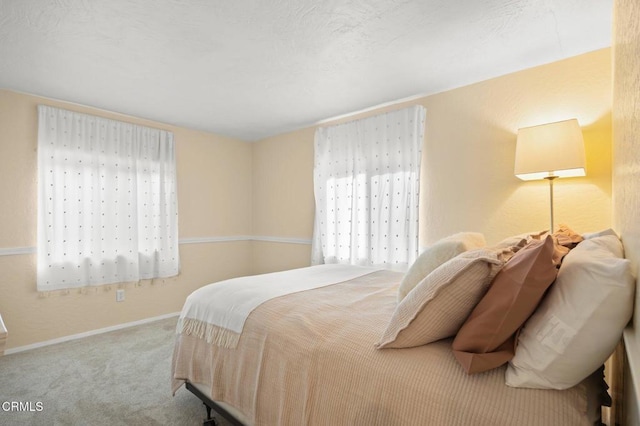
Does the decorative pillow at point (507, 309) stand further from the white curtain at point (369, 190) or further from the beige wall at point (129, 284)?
the beige wall at point (129, 284)

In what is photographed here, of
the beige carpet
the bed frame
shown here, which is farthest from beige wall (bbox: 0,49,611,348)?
the bed frame

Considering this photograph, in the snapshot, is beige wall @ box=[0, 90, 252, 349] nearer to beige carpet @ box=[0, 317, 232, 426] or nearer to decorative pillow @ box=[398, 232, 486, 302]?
beige carpet @ box=[0, 317, 232, 426]

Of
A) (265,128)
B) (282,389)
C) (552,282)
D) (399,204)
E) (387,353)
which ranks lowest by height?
(282,389)

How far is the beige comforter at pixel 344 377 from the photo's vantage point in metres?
0.90

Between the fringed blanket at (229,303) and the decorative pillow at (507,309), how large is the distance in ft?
3.48

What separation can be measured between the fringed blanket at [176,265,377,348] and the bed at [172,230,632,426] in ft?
0.04

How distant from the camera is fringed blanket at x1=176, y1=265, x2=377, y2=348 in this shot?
1642 millimetres

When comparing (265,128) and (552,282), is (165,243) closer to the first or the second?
(265,128)

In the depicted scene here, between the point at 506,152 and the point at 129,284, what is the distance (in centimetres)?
403

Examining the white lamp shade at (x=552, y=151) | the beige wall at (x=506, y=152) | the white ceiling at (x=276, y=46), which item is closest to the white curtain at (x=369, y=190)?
the beige wall at (x=506, y=152)

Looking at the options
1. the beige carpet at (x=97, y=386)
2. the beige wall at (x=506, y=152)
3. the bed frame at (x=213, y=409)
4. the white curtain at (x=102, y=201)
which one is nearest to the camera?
the bed frame at (x=213, y=409)

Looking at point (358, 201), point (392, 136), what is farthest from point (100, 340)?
point (392, 136)

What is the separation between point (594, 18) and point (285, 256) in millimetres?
3699

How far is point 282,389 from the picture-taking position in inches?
52.4
